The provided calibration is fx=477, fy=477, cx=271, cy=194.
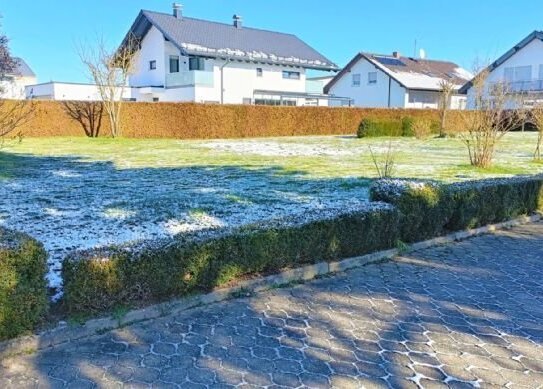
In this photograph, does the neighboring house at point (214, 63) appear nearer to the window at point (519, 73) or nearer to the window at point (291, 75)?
the window at point (291, 75)

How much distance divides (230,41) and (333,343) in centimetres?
3420

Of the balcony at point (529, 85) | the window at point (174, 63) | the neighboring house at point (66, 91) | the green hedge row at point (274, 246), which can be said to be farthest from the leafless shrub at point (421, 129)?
the neighboring house at point (66, 91)

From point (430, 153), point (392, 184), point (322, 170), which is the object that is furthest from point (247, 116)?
point (392, 184)

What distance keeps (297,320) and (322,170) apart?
7957 mm

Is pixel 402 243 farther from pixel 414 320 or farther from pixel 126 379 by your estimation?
pixel 126 379

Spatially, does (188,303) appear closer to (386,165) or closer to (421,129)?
(386,165)

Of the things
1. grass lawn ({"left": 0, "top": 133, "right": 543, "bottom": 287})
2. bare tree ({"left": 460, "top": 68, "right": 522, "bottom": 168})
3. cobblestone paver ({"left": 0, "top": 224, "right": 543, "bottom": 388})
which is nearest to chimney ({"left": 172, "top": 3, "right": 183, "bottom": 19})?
grass lawn ({"left": 0, "top": 133, "right": 543, "bottom": 287})

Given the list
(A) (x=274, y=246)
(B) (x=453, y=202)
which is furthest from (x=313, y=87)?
(A) (x=274, y=246)

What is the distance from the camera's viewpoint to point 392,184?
553 centimetres

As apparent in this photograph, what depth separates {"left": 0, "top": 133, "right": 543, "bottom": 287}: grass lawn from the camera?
5824 millimetres

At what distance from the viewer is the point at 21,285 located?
9.66 feet

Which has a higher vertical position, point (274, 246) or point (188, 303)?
point (274, 246)

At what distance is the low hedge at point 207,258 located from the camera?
3.27 metres

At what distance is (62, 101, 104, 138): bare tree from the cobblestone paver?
20194mm
